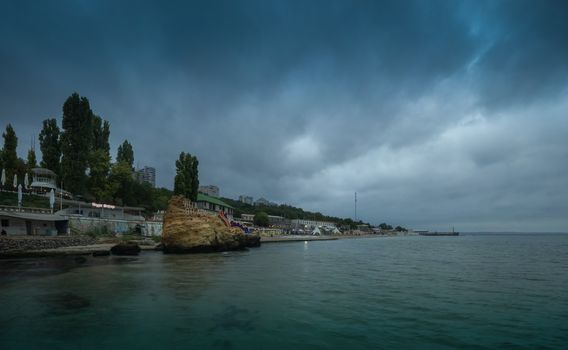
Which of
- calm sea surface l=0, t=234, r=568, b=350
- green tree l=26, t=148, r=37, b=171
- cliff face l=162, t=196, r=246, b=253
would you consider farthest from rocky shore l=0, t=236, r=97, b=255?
green tree l=26, t=148, r=37, b=171

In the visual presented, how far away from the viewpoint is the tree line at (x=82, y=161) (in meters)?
79.9

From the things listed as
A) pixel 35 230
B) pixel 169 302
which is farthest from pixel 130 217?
pixel 169 302

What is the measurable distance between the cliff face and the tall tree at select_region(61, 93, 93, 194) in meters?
30.1

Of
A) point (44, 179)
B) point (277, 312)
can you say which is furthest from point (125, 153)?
point (277, 312)

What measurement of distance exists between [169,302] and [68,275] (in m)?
16.2

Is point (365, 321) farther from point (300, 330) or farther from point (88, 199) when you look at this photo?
point (88, 199)

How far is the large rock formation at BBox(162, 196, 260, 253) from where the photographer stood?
199 feet

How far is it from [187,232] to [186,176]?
30.0 meters

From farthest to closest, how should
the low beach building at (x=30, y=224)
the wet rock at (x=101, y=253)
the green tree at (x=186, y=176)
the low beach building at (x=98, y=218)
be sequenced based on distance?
the green tree at (x=186, y=176), the low beach building at (x=98, y=218), the low beach building at (x=30, y=224), the wet rock at (x=101, y=253)

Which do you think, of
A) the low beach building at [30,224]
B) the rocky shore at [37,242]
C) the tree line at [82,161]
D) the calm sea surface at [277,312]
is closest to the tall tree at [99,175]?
the tree line at [82,161]

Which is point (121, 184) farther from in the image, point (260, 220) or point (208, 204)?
point (260, 220)

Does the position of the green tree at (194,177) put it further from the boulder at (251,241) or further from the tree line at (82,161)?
the boulder at (251,241)

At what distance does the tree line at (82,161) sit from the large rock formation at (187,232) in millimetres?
23593

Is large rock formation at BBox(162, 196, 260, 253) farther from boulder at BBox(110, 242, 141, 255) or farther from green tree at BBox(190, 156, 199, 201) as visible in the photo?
green tree at BBox(190, 156, 199, 201)
